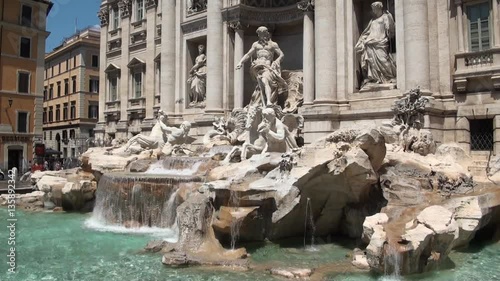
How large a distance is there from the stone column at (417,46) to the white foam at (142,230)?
28.8 feet

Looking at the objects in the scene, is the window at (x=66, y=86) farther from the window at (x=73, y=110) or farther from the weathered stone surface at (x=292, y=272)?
the weathered stone surface at (x=292, y=272)

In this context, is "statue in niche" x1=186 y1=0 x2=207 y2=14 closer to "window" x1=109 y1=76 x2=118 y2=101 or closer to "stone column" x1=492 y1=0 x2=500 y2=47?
"window" x1=109 y1=76 x2=118 y2=101

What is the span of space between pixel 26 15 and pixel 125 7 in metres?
9.57

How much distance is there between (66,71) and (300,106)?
125 feet

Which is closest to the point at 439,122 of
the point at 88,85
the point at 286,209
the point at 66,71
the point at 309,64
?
the point at 309,64

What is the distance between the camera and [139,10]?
93.9 ft

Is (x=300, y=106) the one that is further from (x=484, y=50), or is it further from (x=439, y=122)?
(x=484, y=50)

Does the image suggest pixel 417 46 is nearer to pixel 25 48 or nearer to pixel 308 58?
pixel 308 58

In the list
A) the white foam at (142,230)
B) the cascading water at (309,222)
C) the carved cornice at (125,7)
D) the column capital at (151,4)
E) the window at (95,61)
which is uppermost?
the window at (95,61)

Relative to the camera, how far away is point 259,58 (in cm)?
1908

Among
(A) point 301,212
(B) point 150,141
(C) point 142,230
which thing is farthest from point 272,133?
(B) point 150,141

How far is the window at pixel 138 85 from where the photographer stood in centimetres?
2816

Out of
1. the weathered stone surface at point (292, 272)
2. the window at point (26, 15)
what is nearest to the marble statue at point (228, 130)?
the weathered stone surface at point (292, 272)

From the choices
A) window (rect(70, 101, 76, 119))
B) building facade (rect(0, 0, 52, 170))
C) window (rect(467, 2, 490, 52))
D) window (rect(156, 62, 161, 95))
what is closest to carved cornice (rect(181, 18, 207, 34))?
window (rect(156, 62, 161, 95))
